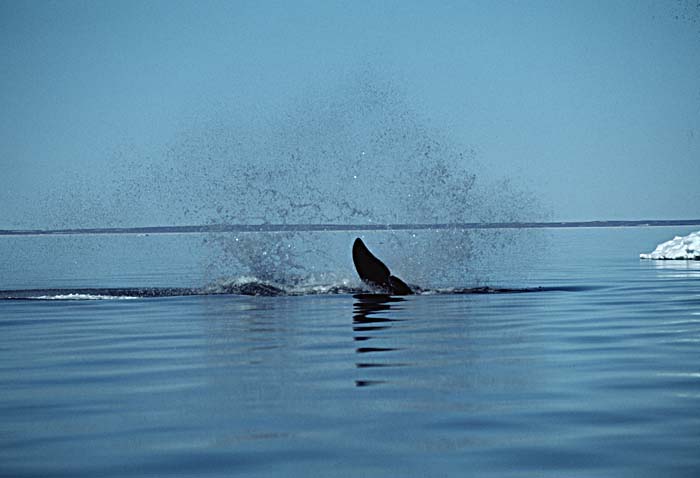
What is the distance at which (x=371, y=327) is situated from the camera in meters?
18.8

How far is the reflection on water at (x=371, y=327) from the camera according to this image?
45.8 feet

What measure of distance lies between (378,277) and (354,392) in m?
16.4

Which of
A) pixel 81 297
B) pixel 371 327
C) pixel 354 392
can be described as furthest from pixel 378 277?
pixel 354 392

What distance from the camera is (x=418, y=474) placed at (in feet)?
25.9

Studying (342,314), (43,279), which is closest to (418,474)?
(342,314)

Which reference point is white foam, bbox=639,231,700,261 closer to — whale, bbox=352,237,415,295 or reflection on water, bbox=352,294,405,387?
whale, bbox=352,237,415,295

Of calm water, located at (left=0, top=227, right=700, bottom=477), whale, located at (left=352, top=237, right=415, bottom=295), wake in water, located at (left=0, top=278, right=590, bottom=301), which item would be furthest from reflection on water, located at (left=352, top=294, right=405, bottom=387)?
wake in water, located at (left=0, top=278, right=590, bottom=301)

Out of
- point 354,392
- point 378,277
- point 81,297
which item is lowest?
point 354,392

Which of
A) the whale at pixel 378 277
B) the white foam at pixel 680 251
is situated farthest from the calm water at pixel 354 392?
the white foam at pixel 680 251

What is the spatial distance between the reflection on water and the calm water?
0.06 meters

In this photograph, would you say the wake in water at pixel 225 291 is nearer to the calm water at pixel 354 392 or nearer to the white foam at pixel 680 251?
the calm water at pixel 354 392

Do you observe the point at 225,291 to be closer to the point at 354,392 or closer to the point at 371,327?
the point at 371,327

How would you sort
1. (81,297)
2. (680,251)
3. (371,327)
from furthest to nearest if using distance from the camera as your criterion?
(680,251) → (81,297) → (371,327)

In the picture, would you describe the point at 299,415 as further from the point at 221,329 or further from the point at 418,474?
the point at 221,329
